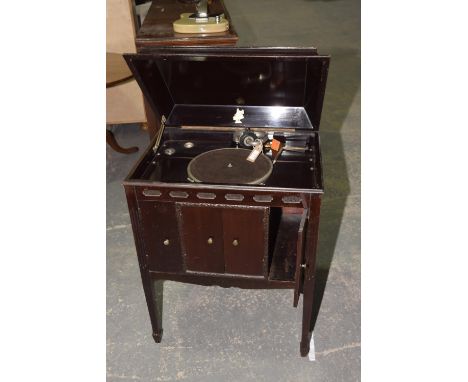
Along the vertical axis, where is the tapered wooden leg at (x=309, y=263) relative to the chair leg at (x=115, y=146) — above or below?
above

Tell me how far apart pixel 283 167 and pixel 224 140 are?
32cm

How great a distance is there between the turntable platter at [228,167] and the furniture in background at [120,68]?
1.37 metres

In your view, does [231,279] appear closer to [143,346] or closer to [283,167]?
[283,167]

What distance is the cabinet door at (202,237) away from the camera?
145 cm

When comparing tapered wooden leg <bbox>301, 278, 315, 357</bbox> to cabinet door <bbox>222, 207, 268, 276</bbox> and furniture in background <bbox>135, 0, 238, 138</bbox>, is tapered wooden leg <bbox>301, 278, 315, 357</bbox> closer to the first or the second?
cabinet door <bbox>222, 207, 268, 276</bbox>

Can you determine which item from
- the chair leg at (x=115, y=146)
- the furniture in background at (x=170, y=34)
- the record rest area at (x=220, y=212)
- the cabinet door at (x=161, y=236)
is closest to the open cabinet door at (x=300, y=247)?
the record rest area at (x=220, y=212)

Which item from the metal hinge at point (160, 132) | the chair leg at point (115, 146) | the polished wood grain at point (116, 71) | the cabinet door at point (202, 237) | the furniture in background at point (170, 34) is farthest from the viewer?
the chair leg at point (115, 146)

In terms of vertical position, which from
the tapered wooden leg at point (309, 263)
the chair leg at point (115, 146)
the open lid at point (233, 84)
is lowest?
the chair leg at point (115, 146)

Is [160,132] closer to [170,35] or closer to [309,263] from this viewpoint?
[170,35]

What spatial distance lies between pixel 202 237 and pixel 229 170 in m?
0.27

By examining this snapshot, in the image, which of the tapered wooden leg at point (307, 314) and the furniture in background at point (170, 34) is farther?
the furniture in background at point (170, 34)

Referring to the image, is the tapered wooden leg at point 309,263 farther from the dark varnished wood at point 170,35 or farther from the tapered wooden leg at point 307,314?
the dark varnished wood at point 170,35

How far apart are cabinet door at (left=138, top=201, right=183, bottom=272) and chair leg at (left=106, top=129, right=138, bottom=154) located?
66.9 inches

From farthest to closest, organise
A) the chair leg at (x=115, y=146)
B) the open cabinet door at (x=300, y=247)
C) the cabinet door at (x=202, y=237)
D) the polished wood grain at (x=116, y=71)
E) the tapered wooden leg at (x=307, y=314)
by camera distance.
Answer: the chair leg at (x=115, y=146) → the polished wood grain at (x=116, y=71) → the tapered wooden leg at (x=307, y=314) → the cabinet door at (x=202, y=237) → the open cabinet door at (x=300, y=247)
